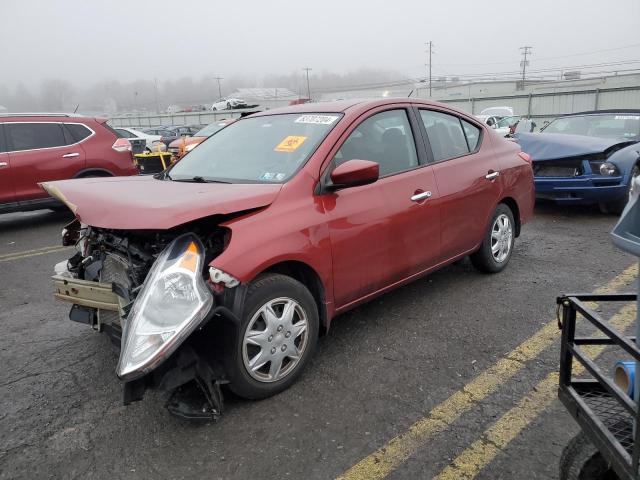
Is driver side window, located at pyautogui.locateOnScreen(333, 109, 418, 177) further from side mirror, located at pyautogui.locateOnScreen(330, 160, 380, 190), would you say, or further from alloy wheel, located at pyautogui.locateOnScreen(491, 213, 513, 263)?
alloy wheel, located at pyautogui.locateOnScreen(491, 213, 513, 263)

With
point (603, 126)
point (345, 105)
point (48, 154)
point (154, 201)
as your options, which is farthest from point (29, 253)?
point (603, 126)

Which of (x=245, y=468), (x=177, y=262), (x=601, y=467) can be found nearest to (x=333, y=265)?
(x=177, y=262)

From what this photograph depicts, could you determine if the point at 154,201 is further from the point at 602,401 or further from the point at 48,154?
the point at 48,154

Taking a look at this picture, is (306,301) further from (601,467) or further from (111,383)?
(601,467)

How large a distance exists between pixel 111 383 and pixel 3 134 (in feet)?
19.9

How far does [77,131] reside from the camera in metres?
8.05

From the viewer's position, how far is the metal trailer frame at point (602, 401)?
1450mm

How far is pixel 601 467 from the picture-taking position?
5.66 ft

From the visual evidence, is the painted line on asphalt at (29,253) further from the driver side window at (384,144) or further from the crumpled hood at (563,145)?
the crumpled hood at (563,145)

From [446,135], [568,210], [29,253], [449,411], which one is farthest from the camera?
[568,210]

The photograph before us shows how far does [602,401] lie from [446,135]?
2.82m

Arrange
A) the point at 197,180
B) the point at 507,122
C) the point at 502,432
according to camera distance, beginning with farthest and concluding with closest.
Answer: the point at 507,122 → the point at 197,180 → the point at 502,432

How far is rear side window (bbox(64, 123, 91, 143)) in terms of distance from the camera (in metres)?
7.98

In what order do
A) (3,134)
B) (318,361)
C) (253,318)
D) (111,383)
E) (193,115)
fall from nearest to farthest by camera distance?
(253,318) < (111,383) < (318,361) < (3,134) < (193,115)
